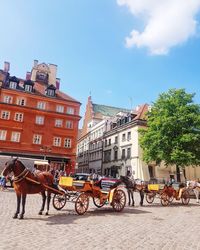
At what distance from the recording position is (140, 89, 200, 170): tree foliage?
3306cm

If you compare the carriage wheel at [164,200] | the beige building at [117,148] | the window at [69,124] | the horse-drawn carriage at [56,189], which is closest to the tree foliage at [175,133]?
the beige building at [117,148]

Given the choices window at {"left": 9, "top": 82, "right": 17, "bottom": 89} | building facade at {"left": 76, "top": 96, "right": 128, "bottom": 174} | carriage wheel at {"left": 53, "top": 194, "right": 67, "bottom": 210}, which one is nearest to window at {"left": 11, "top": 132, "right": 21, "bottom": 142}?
window at {"left": 9, "top": 82, "right": 17, "bottom": 89}

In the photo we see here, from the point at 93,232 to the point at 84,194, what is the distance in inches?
139

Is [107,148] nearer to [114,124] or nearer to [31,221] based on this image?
[114,124]

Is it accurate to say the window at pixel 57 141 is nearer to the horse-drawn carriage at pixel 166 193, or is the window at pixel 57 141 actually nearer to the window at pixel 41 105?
the window at pixel 41 105

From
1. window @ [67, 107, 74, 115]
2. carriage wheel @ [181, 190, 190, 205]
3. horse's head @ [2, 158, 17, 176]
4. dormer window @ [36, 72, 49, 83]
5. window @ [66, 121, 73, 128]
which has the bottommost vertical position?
carriage wheel @ [181, 190, 190, 205]

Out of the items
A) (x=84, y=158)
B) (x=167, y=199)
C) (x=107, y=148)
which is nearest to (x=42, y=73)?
(x=107, y=148)

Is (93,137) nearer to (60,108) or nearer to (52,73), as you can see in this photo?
(52,73)

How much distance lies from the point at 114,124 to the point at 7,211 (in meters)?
45.7


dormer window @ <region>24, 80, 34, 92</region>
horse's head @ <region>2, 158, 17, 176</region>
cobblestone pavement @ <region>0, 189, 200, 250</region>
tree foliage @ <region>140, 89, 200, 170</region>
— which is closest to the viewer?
cobblestone pavement @ <region>0, 189, 200, 250</region>

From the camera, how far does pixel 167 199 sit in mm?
17891

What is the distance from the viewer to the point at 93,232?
8.66 meters

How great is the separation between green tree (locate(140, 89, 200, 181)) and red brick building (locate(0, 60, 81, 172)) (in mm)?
13186

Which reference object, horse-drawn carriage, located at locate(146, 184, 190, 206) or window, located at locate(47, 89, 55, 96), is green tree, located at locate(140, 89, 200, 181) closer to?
horse-drawn carriage, located at locate(146, 184, 190, 206)
